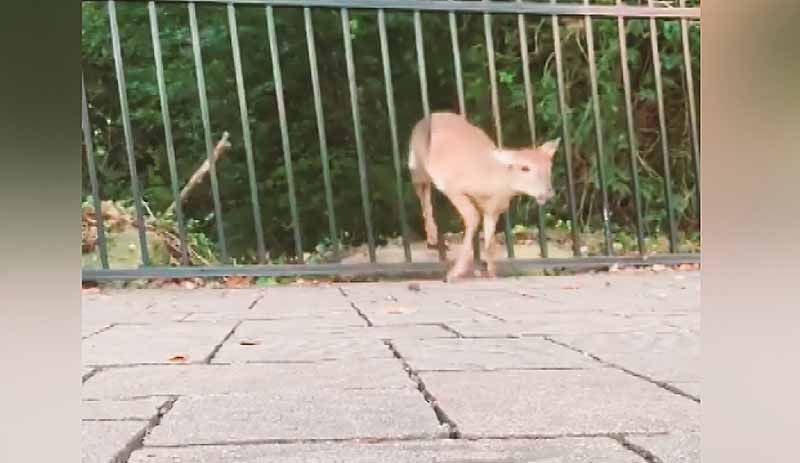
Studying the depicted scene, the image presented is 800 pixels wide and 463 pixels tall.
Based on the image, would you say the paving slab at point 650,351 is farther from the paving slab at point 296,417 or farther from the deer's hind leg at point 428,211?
the deer's hind leg at point 428,211

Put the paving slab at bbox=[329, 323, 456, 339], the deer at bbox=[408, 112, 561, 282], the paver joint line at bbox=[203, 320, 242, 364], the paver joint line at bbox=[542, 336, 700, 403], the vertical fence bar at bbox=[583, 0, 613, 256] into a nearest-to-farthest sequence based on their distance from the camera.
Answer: the paver joint line at bbox=[542, 336, 700, 403]
the paver joint line at bbox=[203, 320, 242, 364]
the paving slab at bbox=[329, 323, 456, 339]
the deer at bbox=[408, 112, 561, 282]
the vertical fence bar at bbox=[583, 0, 613, 256]

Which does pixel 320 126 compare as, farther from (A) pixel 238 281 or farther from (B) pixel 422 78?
(A) pixel 238 281

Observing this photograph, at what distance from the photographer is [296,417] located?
2.74 feet

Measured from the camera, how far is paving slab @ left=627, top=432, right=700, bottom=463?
0.66 meters

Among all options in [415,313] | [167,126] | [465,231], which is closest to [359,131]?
[465,231]

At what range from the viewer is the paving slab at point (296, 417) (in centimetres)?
76

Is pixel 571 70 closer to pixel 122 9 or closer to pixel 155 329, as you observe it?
pixel 122 9

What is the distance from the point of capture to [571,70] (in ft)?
12.4

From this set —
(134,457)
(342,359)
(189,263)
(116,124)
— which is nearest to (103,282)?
(189,263)

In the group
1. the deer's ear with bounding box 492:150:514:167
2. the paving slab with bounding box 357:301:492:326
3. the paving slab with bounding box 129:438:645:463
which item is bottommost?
the paving slab with bounding box 357:301:492:326

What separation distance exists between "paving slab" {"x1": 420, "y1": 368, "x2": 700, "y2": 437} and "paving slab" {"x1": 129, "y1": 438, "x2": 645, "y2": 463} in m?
0.04

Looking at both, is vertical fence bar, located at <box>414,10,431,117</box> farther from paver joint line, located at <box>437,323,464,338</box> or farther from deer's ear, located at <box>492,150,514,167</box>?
paver joint line, located at <box>437,323,464,338</box>

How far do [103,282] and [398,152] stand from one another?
0.96 metres

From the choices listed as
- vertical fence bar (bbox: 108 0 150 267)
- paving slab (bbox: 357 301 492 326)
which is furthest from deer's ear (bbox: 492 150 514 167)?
vertical fence bar (bbox: 108 0 150 267)
